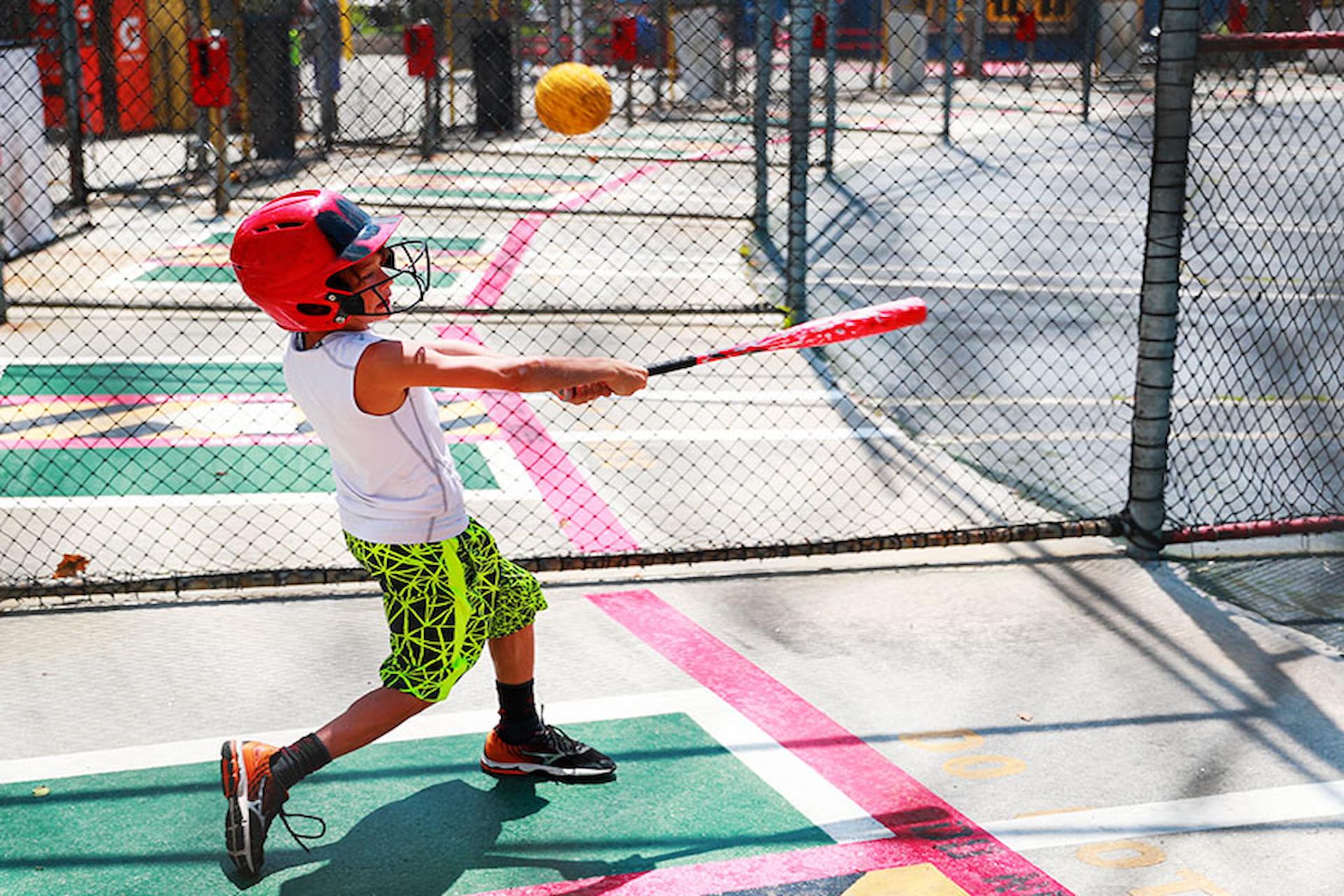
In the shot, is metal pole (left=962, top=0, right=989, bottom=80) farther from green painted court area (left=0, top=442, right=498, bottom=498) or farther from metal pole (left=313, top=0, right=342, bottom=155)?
green painted court area (left=0, top=442, right=498, bottom=498)

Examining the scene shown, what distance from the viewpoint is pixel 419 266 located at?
1155cm

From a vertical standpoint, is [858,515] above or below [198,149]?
below

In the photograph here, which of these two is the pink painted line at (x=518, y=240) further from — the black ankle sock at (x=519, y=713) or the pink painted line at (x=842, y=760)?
the black ankle sock at (x=519, y=713)

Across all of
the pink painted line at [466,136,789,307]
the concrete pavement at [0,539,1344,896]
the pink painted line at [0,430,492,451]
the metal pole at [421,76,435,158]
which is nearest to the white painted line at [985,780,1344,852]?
the concrete pavement at [0,539,1344,896]

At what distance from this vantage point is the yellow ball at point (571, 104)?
871 cm

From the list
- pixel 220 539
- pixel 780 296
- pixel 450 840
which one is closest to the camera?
pixel 450 840

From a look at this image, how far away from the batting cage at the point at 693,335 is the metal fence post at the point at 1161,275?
0.01m

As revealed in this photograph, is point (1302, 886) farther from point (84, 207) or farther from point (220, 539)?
point (84, 207)

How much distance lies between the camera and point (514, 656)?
4090mm

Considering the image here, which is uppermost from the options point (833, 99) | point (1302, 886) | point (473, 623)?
point (833, 99)

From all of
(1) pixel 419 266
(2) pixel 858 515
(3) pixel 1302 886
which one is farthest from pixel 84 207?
(3) pixel 1302 886

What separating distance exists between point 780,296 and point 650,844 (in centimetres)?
689

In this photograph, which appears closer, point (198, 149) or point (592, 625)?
point (592, 625)

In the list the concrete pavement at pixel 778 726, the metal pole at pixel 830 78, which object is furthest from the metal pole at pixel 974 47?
the concrete pavement at pixel 778 726
